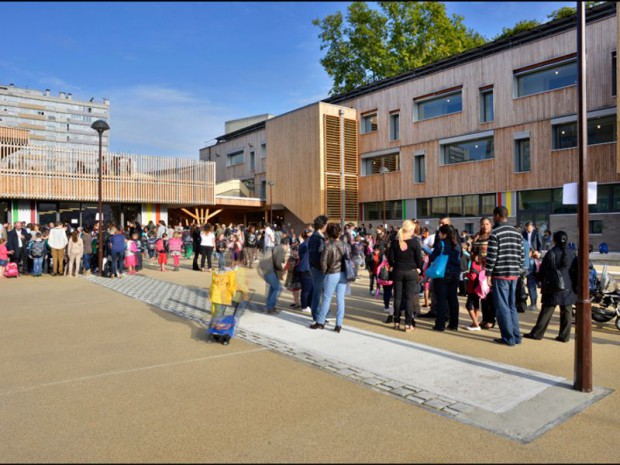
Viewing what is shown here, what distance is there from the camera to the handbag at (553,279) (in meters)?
6.78

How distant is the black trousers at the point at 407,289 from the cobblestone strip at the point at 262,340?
6.49 ft

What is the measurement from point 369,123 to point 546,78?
12591 millimetres

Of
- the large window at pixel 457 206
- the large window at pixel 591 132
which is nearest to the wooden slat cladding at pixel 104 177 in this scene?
the large window at pixel 457 206

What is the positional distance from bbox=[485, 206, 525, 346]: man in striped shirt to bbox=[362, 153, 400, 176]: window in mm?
25428

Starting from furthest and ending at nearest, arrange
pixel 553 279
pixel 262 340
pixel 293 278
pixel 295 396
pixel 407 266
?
pixel 293 278 → pixel 407 266 → pixel 262 340 → pixel 553 279 → pixel 295 396

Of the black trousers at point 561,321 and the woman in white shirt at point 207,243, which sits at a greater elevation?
the woman in white shirt at point 207,243

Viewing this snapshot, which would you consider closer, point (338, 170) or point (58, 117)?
point (338, 170)

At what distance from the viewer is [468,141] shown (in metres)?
27.6

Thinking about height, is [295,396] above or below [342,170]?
below

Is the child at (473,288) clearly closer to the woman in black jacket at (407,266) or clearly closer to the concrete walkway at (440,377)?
the woman in black jacket at (407,266)

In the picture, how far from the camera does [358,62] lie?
138ft

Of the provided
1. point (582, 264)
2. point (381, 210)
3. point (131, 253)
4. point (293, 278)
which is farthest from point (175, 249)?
point (381, 210)

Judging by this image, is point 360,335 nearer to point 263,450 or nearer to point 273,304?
point 273,304

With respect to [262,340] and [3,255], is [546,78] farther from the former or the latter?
[3,255]
